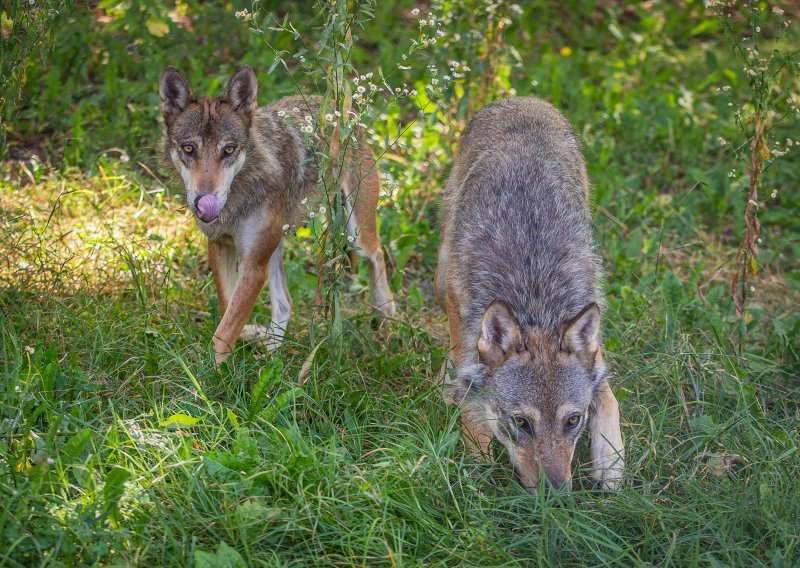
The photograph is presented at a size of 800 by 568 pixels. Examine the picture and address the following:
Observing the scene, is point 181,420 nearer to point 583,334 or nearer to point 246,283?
point 246,283

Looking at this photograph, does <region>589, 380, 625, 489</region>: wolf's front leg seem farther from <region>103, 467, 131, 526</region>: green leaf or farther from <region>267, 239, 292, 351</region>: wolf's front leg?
<region>103, 467, 131, 526</region>: green leaf

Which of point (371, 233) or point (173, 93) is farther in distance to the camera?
point (371, 233)

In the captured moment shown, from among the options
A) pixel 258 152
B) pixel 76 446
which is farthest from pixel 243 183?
pixel 76 446

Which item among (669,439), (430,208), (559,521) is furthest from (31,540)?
(430,208)

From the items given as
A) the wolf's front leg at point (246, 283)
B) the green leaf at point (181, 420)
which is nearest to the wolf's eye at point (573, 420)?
the green leaf at point (181, 420)

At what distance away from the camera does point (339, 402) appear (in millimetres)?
4797

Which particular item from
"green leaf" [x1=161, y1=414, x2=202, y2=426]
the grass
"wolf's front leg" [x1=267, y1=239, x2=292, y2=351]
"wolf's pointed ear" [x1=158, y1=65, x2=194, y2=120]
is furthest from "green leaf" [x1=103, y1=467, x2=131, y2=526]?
"wolf's pointed ear" [x1=158, y1=65, x2=194, y2=120]

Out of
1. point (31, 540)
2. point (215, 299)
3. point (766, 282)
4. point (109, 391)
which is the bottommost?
point (766, 282)

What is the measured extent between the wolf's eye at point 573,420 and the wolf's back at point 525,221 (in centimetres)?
49

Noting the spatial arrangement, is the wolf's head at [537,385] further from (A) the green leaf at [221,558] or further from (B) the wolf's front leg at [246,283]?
(B) the wolf's front leg at [246,283]

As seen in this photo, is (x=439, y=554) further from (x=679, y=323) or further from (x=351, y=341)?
(x=679, y=323)

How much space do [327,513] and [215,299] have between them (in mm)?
2525

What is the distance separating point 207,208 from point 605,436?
247cm

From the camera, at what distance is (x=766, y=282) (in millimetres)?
7074
